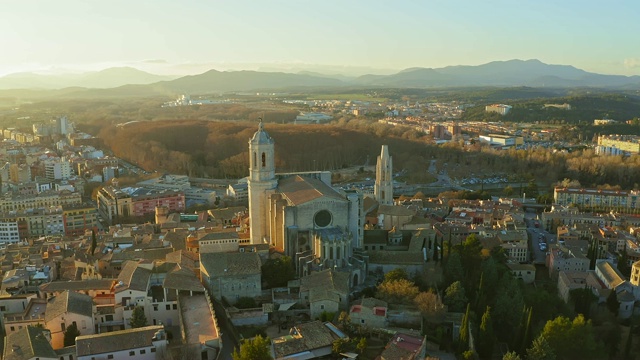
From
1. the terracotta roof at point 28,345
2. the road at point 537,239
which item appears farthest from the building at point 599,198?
the terracotta roof at point 28,345

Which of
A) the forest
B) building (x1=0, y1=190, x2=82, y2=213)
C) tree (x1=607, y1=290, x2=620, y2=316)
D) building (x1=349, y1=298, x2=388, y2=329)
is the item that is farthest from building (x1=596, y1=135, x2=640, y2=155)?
building (x1=0, y1=190, x2=82, y2=213)

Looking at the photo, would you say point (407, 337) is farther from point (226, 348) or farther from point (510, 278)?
point (510, 278)

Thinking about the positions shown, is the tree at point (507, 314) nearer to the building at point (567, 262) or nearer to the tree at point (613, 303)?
the tree at point (613, 303)

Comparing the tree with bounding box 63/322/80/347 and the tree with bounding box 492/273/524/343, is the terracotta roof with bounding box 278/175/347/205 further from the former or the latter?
the tree with bounding box 63/322/80/347

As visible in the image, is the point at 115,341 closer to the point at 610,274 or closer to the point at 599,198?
the point at 610,274

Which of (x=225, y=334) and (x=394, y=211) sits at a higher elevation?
(x=394, y=211)

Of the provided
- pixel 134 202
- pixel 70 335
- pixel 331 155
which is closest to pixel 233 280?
pixel 70 335

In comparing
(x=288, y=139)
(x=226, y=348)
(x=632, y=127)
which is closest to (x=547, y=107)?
(x=632, y=127)
